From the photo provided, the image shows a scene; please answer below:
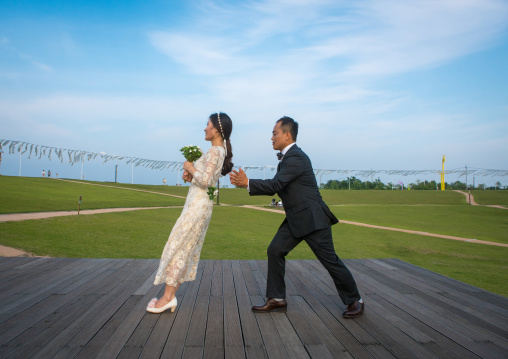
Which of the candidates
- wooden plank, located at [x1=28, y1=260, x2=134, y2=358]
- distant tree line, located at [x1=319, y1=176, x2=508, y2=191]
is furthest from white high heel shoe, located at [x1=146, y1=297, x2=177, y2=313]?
distant tree line, located at [x1=319, y1=176, x2=508, y2=191]

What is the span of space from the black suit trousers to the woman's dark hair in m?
0.84

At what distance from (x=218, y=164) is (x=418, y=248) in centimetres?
1054

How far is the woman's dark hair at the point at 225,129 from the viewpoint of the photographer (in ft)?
12.1

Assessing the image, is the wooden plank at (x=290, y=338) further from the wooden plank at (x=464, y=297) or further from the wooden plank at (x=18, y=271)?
the wooden plank at (x=18, y=271)

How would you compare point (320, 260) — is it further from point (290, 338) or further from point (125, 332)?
point (125, 332)

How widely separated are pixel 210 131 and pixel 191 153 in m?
0.33

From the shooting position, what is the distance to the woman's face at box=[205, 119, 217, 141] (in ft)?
12.1

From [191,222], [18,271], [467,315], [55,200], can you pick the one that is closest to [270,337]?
[191,222]

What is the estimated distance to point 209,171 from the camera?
3553mm

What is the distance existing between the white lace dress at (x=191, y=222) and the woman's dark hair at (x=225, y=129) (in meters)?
0.08

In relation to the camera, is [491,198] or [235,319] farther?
[491,198]

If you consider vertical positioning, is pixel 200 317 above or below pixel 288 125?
below

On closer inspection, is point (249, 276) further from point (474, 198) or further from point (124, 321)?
point (474, 198)

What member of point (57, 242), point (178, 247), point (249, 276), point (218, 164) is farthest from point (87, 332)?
point (57, 242)
